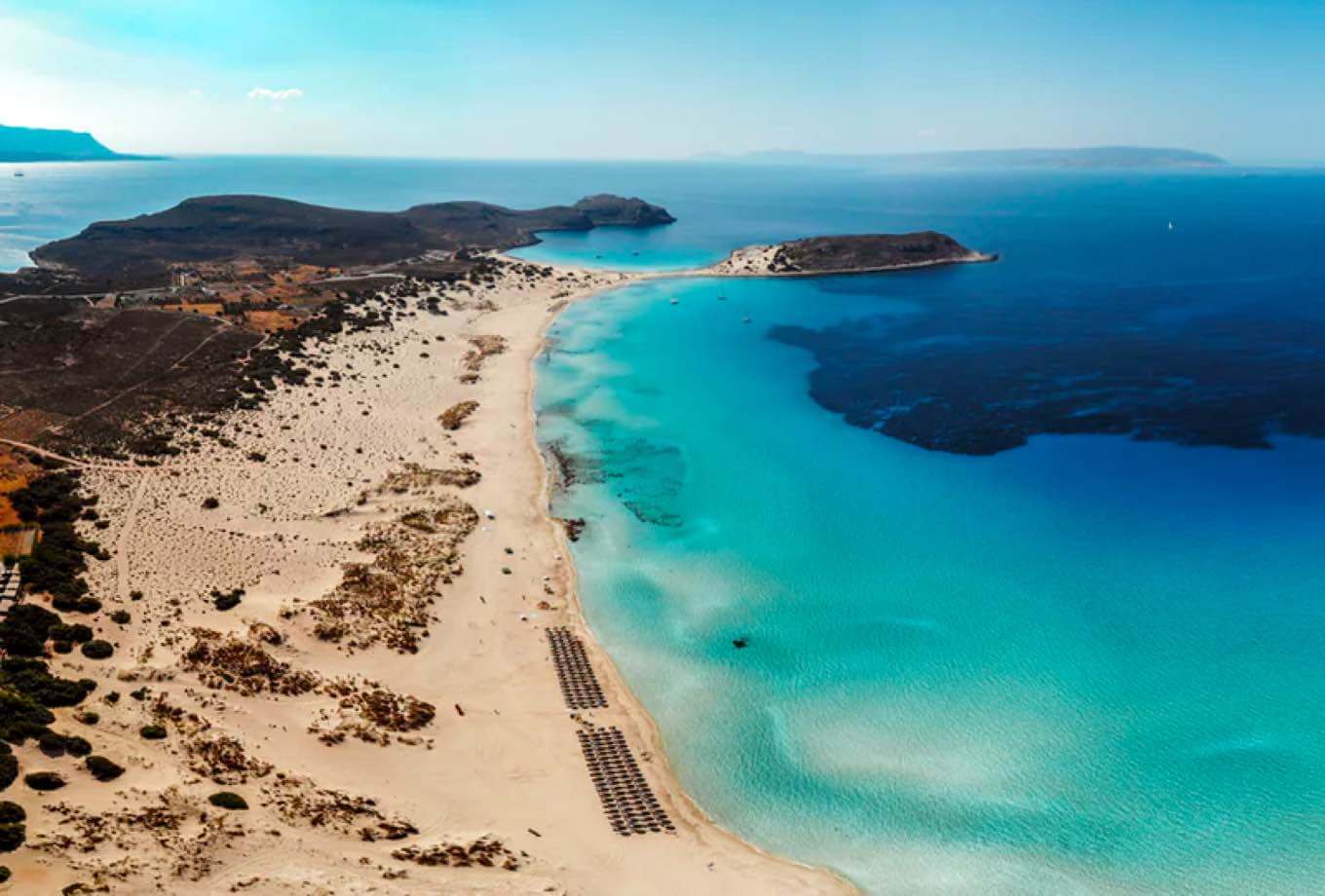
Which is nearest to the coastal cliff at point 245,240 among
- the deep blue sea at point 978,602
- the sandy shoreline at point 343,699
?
the deep blue sea at point 978,602

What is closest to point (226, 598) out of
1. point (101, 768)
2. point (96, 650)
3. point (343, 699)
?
point (96, 650)

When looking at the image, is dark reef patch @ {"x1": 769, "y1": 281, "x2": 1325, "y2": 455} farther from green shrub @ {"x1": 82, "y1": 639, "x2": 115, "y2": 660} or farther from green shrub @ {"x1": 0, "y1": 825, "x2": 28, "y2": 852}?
green shrub @ {"x1": 0, "y1": 825, "x2": 28, "y2": 852}

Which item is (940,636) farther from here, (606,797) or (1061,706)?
(606,797)

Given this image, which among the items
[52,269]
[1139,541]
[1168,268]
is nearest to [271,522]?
[1139,541]

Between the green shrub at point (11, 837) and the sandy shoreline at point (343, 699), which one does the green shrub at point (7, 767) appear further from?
the green shrub at point (11, 837)

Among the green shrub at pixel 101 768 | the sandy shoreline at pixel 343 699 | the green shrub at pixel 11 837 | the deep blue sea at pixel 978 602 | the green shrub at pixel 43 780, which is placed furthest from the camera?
the deep blue sea at pixel 978 602

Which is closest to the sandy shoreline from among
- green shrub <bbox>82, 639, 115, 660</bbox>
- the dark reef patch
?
green shrub <bbox>82, 639, 115, 660</bbox>

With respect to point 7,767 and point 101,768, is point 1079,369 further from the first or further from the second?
point 7,767

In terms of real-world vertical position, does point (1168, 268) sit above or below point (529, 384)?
above
